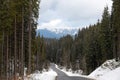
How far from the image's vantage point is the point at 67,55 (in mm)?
161375

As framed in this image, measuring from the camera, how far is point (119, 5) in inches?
2114

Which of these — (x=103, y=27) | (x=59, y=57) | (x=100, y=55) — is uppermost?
(x=103, y=27)

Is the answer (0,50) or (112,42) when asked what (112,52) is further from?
(0,50)

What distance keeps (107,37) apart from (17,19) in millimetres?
33373

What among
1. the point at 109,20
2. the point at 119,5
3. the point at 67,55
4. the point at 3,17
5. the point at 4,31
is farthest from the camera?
the point at 67,55

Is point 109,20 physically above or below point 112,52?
above

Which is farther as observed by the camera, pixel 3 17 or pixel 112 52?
pixel 112 52

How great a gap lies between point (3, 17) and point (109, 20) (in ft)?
132

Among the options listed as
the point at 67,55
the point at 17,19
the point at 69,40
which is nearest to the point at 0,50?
the point at 17,19

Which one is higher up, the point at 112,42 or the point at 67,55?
the point at 112,42

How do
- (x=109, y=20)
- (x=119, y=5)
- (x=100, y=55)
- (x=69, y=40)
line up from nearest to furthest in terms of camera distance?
(x=119, y=5), (x=109, y=20), (x=100, y=55), (x=69, y=40)

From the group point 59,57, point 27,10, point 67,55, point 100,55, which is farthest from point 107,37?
point 59,57

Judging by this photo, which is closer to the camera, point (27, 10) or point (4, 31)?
point (4, 31)

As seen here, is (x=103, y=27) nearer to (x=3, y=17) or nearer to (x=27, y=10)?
(x=27, y=10)
